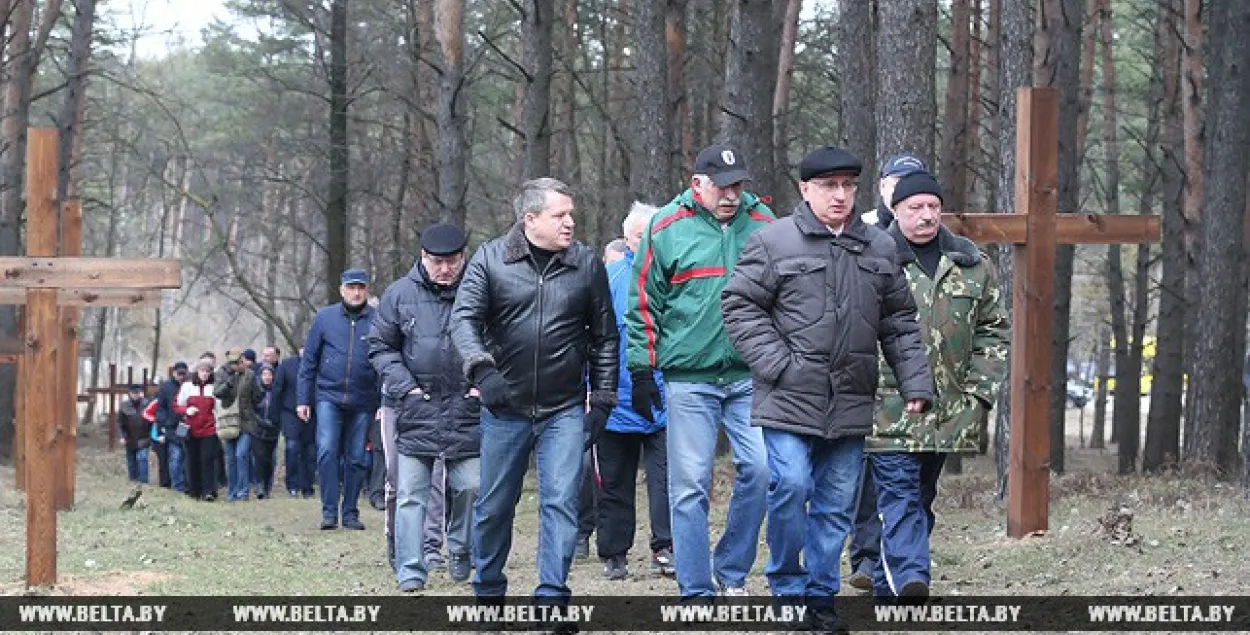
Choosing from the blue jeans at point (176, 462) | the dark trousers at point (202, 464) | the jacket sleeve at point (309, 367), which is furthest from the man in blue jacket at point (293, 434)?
the jacket sleeve at point (309, 367)

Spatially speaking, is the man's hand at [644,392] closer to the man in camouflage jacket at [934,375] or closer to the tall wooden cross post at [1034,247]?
the man in camouflage jacket at [934,375]

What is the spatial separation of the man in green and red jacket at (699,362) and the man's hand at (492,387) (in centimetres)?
64

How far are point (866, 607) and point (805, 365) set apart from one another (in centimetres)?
170

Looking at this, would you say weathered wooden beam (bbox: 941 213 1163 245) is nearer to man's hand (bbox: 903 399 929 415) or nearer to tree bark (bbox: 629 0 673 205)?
man's hand (bbox: 903 399 929 415)

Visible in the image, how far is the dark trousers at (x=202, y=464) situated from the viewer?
22656 mm

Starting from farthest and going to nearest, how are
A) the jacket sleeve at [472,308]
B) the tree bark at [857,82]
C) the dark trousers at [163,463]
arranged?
the dark trousers at [163,463] < the tree bark at [857,82] < the jacket sleeve at [472,308]

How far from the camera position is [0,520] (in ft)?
50.0

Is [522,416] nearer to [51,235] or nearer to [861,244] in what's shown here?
[861,244]

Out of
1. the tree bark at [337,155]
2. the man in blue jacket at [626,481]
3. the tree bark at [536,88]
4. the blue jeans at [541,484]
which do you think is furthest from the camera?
the tree bark at [337,155]

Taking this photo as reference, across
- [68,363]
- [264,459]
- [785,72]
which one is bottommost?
[264,459]

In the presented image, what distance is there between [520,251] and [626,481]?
2.93m

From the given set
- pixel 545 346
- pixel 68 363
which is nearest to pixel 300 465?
pixel 68 363

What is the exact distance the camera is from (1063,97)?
2156cm

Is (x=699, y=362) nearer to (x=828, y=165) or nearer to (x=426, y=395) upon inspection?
(x=828, y=165)
